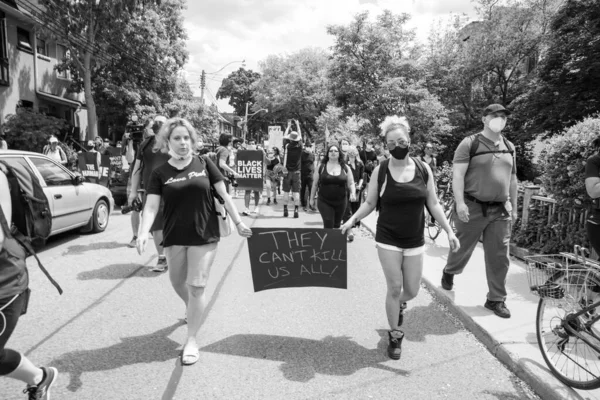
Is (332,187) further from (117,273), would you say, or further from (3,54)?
(3,54)

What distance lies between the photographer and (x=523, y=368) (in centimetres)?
341

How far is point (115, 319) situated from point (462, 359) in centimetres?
326

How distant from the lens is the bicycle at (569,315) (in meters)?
Result: 3.06

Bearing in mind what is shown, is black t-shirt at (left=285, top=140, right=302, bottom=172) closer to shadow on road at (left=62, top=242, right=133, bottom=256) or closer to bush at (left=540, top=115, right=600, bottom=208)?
shadow on road at (left=62, top=242, right=133, bottom=256)

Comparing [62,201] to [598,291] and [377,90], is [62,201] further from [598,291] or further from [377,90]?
[377,90]

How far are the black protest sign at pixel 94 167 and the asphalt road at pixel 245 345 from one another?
25.1 ft

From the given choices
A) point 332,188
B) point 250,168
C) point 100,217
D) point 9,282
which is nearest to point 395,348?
point 9,282

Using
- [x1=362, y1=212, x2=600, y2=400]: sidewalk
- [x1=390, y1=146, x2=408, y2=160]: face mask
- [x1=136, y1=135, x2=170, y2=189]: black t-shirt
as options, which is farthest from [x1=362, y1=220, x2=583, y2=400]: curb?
[x1=136, y1=135, x2=170, y2=189]: black t-shirt

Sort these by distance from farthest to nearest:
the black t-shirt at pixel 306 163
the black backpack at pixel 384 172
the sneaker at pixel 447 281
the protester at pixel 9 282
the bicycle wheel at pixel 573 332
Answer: the black t-shirt at pixel 306 163 → the sneaker at pixel 447 281 → the black backpack at pixel 384 172 → the bicycle wheel at pixel 573 332 → the protester at pixel 9 282

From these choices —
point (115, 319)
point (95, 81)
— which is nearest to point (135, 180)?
point (115, 319)

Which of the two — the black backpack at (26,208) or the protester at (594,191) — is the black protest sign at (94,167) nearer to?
the black backpack at (26,208)

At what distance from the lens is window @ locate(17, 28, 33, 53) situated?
69.8 feet

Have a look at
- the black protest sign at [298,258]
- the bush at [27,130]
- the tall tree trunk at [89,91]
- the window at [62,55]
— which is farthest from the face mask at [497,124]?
the window at [62,55]

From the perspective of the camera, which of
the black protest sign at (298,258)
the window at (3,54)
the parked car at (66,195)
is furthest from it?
the window at (3,54)
